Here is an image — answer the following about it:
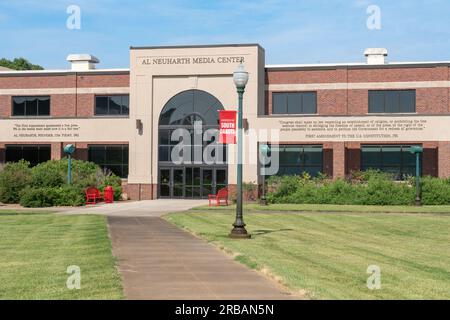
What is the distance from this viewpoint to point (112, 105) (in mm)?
49812

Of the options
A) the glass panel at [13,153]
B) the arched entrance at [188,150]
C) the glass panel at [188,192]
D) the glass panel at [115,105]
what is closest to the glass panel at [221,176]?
the arched entrance at [188,150]

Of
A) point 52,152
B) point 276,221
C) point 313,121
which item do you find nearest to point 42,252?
point 276,221

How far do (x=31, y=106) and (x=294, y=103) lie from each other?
2031cm

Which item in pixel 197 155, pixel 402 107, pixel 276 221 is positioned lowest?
pixel 276 221

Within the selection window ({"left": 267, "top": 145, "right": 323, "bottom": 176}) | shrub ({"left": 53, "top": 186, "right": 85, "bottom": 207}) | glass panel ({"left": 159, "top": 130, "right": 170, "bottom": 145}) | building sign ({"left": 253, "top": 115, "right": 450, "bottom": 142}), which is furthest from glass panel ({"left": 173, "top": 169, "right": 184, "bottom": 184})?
shrub ({"left": 53, "top": 186, "right": 85, "bottom": 207})

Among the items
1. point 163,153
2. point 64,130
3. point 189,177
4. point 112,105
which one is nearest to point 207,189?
point 189,177

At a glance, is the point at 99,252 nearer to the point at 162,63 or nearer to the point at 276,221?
the point at 276,221

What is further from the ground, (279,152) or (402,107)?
(402,107)

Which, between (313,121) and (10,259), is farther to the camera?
(313,121)

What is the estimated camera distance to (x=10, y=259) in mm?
13500

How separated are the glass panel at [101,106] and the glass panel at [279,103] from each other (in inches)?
502

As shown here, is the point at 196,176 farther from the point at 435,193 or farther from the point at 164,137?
the point at 435,193

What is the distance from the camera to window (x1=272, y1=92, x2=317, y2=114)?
47.6m
